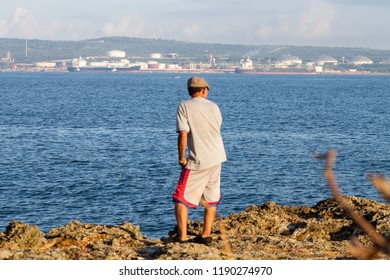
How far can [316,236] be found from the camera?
8.13m

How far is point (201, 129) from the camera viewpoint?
7.05 meters

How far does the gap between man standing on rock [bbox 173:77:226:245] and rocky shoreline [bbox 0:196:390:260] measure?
0.31m

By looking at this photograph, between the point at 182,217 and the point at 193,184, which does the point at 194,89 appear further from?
the point at 182,217

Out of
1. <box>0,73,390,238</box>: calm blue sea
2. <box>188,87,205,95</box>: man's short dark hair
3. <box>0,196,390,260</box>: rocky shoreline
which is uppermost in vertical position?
<box>188,87,205,95</box>: man's short dark hair

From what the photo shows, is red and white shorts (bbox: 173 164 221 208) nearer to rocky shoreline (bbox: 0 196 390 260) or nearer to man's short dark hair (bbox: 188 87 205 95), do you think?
rocky shoreline (bbox: 0 196 390 260)

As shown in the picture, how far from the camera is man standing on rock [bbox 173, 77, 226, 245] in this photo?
6.99 m

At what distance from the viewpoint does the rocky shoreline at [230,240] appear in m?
6.24

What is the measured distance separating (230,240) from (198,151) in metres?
1.02

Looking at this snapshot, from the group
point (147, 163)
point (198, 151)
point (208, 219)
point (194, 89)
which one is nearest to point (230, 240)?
point (208, 219)

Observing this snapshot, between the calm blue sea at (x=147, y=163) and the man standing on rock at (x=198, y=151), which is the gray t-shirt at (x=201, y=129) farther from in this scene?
the calm blue sea at (x=147, y=163)

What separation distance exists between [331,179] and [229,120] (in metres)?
67.1

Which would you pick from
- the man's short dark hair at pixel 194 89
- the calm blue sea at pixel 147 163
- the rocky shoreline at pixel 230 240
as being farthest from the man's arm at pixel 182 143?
the calm blue sea at pixel 147 163

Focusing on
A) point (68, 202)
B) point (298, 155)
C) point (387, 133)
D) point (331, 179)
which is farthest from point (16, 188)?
point (387, 133)

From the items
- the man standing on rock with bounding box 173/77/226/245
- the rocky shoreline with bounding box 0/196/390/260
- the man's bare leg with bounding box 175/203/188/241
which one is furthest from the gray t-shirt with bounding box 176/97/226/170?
the rocky shoreline with bounding box 0/196/390/260
